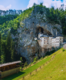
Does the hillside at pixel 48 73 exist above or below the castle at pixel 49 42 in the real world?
below

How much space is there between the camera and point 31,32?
3881cm

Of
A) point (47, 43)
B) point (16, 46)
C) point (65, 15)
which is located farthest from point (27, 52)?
point (65, 15)

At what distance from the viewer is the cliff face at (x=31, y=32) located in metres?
36.4

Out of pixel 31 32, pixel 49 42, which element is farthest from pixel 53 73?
pixel 31 32

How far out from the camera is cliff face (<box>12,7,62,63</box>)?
119 feet

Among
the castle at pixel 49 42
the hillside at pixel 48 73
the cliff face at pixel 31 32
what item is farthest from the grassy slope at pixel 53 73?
the cliff face at pixel 31 32

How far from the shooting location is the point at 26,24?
39688 millimetres

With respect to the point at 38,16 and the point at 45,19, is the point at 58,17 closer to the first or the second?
the point at 45,19

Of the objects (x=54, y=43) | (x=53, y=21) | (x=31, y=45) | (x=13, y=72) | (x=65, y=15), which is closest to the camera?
(x=13, y=72)

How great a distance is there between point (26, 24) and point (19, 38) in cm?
796

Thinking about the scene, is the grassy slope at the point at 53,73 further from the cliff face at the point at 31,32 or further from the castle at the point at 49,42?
the cliff face at the point at 31,32

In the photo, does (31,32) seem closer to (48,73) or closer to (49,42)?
(49,42)

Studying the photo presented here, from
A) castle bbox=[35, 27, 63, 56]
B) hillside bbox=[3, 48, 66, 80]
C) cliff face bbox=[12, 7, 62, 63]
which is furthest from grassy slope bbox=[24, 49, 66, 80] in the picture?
cliff face bbox=[12, 7, 62, 63]

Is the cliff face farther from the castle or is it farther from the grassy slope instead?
the grassy slope
